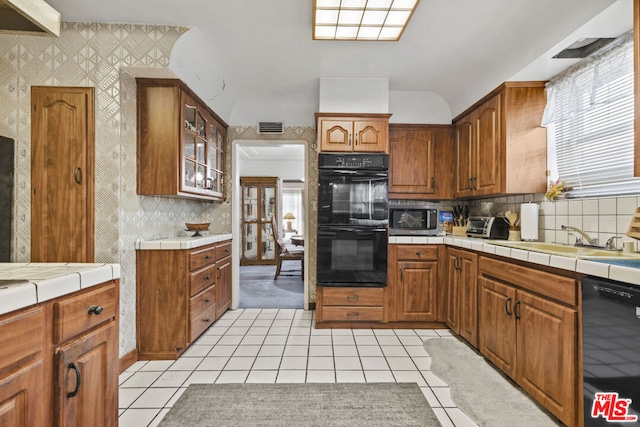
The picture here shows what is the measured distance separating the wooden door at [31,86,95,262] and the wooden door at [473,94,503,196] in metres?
3.22

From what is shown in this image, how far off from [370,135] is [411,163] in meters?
0.66

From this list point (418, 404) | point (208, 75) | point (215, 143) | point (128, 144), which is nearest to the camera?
point (418, 404)

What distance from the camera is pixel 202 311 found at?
2.72 m

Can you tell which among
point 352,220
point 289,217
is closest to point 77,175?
point 352,220

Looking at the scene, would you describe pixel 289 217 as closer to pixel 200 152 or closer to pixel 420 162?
pixel 420 162

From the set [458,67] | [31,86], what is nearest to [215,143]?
[31,86]

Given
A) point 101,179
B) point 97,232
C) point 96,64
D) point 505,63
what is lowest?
point 97,232

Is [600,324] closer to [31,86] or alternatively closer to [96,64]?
[96,64]

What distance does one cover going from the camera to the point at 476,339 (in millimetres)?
2445

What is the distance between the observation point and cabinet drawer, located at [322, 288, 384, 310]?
303 centimetres

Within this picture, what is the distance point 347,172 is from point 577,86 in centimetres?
189

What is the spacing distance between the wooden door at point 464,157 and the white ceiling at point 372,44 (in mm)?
211

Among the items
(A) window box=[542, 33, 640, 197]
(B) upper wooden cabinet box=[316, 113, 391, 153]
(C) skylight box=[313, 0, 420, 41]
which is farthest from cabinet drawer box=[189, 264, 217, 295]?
(A) window box=[542, 33, 640, 197]

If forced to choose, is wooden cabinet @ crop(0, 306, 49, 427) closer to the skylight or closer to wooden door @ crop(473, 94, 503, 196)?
the skylight
